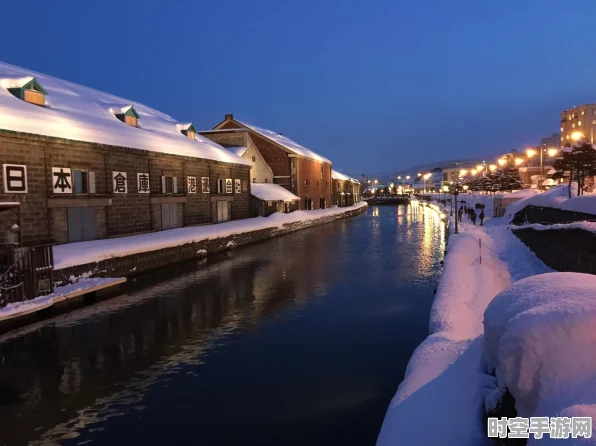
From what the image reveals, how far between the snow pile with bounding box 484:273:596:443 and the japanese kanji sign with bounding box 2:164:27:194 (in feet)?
69.6

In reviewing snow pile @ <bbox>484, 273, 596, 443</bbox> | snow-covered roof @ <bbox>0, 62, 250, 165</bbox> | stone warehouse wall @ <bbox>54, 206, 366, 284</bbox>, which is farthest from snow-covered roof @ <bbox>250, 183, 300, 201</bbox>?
snow pile @ <bbox>484, 273, 596, 443</bbox>

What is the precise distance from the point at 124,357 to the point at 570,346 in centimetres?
1085

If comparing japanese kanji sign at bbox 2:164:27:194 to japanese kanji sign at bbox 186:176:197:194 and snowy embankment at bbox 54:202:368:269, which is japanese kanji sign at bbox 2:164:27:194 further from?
japanese kanji sign at bbox 186:176:197:194

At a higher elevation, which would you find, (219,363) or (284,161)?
(284,161)

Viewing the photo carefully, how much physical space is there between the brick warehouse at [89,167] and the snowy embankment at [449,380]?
46.4 feet

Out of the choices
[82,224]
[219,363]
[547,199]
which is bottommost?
[219,363]

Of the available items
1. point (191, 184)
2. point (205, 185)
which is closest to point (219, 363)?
point (191, 184)

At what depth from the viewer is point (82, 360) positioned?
39.0 ft

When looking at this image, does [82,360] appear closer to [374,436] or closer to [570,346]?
[374,436]

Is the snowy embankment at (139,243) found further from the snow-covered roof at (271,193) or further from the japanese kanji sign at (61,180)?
the snow-covered roof at (271,193)

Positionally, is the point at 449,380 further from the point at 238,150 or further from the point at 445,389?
the point at 238,150

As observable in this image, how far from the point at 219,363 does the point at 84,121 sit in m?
19.7

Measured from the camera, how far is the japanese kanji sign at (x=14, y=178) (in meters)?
19.9

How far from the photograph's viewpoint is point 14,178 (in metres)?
20.3
